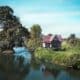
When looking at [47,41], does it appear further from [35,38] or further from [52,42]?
[35,38]

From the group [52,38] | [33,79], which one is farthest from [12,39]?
[33,79]

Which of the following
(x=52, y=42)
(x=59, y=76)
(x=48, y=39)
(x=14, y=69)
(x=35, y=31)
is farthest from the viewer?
(x=48, y=39)

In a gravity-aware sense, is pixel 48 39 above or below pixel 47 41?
above

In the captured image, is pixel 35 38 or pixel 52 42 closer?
pixel 35 38

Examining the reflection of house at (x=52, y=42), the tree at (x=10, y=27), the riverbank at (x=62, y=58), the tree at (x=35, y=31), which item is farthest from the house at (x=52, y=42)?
the riverbank at (x=62, y=58)

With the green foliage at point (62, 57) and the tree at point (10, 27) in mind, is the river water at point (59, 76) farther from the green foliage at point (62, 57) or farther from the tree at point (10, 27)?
the tree at point (10, 27)

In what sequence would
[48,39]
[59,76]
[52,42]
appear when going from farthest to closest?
[48,39]
[52,42]
[59,76]

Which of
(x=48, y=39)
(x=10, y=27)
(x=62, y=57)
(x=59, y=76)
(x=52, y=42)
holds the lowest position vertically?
(x=59, y=76)

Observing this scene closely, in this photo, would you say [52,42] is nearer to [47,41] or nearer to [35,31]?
[47,41]

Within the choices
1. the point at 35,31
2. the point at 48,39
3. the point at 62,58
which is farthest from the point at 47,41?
the point at 62,58

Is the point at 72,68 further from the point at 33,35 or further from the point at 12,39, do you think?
the point at 33,35

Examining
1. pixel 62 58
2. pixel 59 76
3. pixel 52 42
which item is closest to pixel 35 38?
pixel 52 42

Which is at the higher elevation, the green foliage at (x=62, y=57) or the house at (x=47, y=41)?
the house at (x=47, y=41)

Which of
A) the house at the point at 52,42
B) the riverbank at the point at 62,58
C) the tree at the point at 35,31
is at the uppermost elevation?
the tree at the point at 35,31
